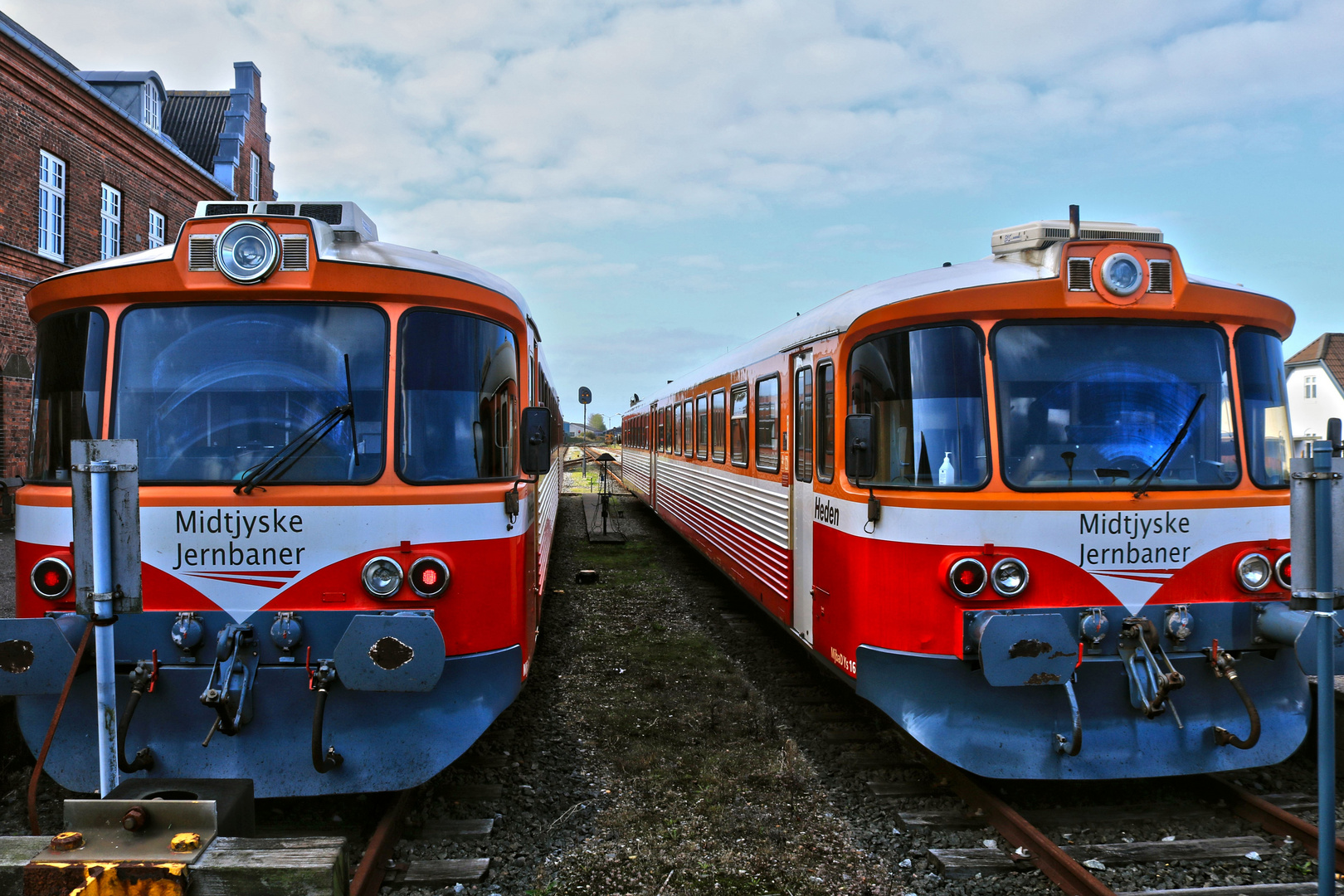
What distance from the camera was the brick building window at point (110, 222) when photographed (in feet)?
56.4

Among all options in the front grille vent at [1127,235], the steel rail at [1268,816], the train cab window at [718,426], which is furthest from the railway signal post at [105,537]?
the train cab window at [718,426]

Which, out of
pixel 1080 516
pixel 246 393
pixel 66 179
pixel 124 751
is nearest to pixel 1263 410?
pixel 1080 516

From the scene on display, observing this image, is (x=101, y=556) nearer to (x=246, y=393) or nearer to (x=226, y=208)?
(x=246, y=393)

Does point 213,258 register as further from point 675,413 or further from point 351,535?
point 675,413

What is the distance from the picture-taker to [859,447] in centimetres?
445

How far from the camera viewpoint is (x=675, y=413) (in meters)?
12.9

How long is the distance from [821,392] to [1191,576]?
2324 millimetres

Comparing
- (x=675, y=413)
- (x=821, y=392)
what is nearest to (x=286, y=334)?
(x=821, y=392)

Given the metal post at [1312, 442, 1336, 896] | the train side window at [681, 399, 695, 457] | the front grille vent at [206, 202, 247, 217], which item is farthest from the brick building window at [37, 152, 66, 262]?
the metal post at [1312, 442, 1336, 896]

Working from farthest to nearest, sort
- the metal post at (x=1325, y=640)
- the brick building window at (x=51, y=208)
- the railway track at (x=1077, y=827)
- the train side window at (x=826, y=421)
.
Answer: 1. the brick building window at (x=51, y=208)
2. the train side window at (x=826, y=421)
3. the railway track at (x=1077, y=827)
4. the metal post at (x=1325, y=640)

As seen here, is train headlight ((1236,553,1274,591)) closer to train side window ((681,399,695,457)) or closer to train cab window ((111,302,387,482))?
train cab window ((111,302,387,482))

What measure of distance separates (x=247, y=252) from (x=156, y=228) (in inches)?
730

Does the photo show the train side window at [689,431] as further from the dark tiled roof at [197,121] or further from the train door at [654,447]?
the dark tiled roof at [197,121]

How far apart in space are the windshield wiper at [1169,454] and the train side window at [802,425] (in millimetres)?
2135
